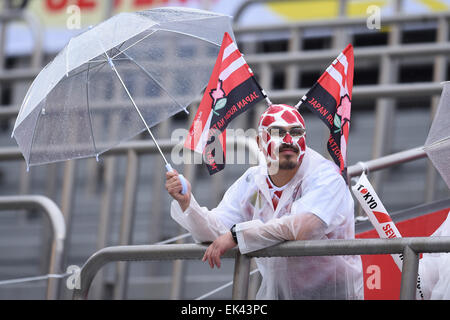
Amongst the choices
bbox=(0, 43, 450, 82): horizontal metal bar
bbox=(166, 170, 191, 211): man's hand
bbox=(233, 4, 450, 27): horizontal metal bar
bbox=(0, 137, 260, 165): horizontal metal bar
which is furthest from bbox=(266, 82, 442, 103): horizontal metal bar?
bbox=(166, 170, 191, 211): man's hand

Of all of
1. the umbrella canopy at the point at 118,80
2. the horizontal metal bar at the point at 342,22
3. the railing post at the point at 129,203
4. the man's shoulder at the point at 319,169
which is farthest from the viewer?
the horizontal metal bar at the point at 342,22

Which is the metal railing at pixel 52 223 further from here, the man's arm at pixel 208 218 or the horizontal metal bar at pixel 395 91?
the horizontal metal bar at pixel 395 91

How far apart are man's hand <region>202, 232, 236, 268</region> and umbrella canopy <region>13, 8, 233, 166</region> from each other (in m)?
0.81

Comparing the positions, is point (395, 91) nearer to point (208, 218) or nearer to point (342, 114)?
point (342, 114)

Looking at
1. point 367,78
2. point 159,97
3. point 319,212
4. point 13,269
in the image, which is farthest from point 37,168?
point 319,212

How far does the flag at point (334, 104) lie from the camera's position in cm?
404

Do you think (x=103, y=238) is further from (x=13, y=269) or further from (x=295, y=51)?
(x=295, y=51)

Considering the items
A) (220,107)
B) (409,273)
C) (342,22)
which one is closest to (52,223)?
(220,107)

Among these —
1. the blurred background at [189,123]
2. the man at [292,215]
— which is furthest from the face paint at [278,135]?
the blurred background at [189,123]

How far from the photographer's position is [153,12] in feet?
14.7

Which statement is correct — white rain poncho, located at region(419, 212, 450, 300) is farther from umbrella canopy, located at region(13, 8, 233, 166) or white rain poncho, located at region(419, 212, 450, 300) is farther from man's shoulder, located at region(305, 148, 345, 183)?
umbrella canopy, located at region(13, 8, 233, 166)

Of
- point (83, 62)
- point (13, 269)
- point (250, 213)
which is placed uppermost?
point (83, 62)

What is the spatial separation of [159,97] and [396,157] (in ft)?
4.10

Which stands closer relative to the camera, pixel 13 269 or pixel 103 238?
pixel 103 238
